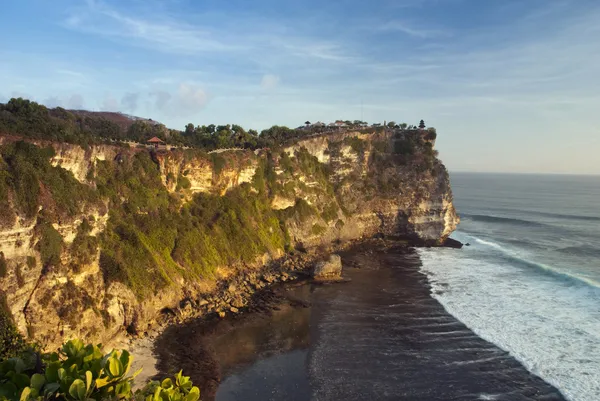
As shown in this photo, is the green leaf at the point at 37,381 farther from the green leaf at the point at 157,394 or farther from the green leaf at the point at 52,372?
the green leaf at the point at 157,394

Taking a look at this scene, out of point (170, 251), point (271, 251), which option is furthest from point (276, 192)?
point (170, 251)

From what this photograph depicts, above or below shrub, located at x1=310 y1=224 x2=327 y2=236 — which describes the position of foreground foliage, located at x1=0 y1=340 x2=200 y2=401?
above

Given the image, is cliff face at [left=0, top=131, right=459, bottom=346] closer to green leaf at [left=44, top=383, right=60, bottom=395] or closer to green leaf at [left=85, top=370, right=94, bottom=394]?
green leaf at [left=44, top=383, right=60, bottom=395]

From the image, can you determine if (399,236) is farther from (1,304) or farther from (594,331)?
(1,304)

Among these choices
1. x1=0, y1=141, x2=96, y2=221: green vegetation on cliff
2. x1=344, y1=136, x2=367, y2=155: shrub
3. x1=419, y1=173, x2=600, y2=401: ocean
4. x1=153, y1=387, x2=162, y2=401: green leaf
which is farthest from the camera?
x1=344, y1=136, x2=367, y2=155: shrub

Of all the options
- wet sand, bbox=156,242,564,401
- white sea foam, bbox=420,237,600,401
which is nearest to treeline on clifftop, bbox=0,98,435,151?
wet sand, bbox=156,242,564,401

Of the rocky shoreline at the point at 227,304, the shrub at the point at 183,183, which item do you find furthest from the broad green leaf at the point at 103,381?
the shrub at the point at 183,183

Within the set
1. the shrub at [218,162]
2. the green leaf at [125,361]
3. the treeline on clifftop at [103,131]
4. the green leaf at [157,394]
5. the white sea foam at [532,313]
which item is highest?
the treeline on clifftop at [103,131]

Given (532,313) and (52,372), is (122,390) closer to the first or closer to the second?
(52,372)
